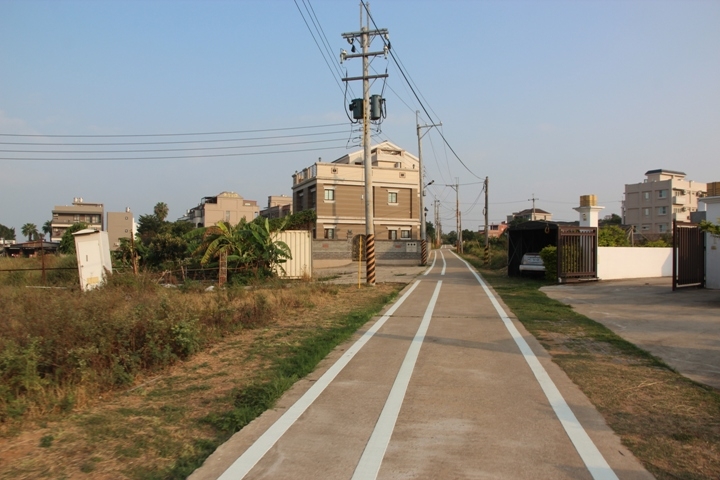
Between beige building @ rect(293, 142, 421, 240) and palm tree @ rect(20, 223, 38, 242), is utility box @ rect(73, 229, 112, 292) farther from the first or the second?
palm tree @ rect(20, 223, 38, 242)

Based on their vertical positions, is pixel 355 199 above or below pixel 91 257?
above

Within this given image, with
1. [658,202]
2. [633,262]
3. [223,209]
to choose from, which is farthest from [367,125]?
[658,202]

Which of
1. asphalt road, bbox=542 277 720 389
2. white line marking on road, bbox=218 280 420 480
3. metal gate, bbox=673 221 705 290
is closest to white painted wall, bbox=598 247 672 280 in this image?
asphalt road, bbox=542 277 720 389

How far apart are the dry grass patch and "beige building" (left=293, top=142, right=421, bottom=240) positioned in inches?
1781

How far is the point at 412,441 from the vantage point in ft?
16.7

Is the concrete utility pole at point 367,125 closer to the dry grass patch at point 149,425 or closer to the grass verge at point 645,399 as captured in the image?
the grass verge at point 645,399

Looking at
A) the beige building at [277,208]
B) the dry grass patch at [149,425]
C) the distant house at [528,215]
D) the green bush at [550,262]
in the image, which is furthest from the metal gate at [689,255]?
the distant house at [528,215]

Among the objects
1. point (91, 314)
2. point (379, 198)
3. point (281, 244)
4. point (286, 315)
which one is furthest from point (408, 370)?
point (379, 198)

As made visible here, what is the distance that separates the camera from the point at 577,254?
22.8 m

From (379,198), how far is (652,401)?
166ft

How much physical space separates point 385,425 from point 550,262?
1970 cm

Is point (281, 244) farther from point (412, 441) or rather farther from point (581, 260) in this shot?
point (412, 441)

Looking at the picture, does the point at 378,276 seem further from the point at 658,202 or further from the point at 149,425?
the point at 658,202

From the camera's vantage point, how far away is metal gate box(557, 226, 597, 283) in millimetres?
22419
